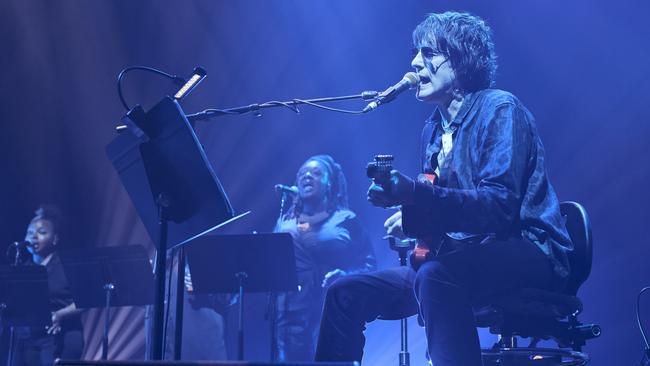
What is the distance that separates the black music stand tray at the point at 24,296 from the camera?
5457 millimetres

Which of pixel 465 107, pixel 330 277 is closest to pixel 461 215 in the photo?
pixel 465 107

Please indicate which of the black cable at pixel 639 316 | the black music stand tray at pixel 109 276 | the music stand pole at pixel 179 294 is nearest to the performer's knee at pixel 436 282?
the music stand pole at pixel 179 294

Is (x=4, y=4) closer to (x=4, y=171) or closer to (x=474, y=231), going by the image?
(x=4, y=171)

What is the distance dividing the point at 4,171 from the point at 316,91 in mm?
3344

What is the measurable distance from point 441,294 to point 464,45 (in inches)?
44.4

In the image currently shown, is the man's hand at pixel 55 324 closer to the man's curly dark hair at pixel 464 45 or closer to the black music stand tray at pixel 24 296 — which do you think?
the black music stand tray at pixel 24 296

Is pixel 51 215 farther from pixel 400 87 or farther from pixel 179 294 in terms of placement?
pixel 400 87

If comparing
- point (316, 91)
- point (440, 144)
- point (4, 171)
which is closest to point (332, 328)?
point (440, 144)

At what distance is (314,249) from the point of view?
5520 millimetres

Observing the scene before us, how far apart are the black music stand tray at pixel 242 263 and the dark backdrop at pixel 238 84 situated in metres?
2.07

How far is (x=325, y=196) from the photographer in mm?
5824

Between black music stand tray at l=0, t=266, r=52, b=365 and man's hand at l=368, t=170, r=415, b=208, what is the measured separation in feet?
12.4

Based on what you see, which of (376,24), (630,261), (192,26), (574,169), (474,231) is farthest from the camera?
(192,26)

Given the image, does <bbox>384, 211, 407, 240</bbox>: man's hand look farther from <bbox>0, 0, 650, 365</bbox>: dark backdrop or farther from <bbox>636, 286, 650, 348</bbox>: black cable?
<bbox>0, 0, 650, 365</bbox>: dark backdrop
